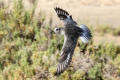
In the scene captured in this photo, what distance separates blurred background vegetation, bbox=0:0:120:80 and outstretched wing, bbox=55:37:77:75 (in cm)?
129

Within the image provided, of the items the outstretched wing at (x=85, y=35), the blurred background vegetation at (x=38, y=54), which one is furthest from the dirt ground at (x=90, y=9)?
the outstretched wing at (x=85, y=35)

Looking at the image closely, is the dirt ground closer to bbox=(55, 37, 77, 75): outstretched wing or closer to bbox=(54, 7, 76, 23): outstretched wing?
bbox=(54, 7, 76, 23): outstretched wing

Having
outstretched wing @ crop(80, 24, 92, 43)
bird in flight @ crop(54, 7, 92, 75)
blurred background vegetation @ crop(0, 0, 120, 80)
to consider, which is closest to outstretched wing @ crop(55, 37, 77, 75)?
bird in flight @ crop(54, 7, 92, 75)

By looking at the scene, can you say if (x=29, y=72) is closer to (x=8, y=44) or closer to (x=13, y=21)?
(x=8, y=44)

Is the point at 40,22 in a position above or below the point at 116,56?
above

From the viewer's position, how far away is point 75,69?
35.0 feet

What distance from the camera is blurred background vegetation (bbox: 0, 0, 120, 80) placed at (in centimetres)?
1054

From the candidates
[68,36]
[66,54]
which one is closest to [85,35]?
[68,36]

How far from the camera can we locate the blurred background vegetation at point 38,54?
10539 millimetres

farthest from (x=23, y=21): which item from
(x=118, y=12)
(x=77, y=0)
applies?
(x=77, y=0)

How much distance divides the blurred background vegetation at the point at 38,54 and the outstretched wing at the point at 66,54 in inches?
50.8

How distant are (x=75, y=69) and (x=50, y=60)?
1.96 feet

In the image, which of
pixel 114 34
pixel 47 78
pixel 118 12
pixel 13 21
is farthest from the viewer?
pixel 118 12

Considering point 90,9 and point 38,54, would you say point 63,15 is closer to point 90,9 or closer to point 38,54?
point 38,54
